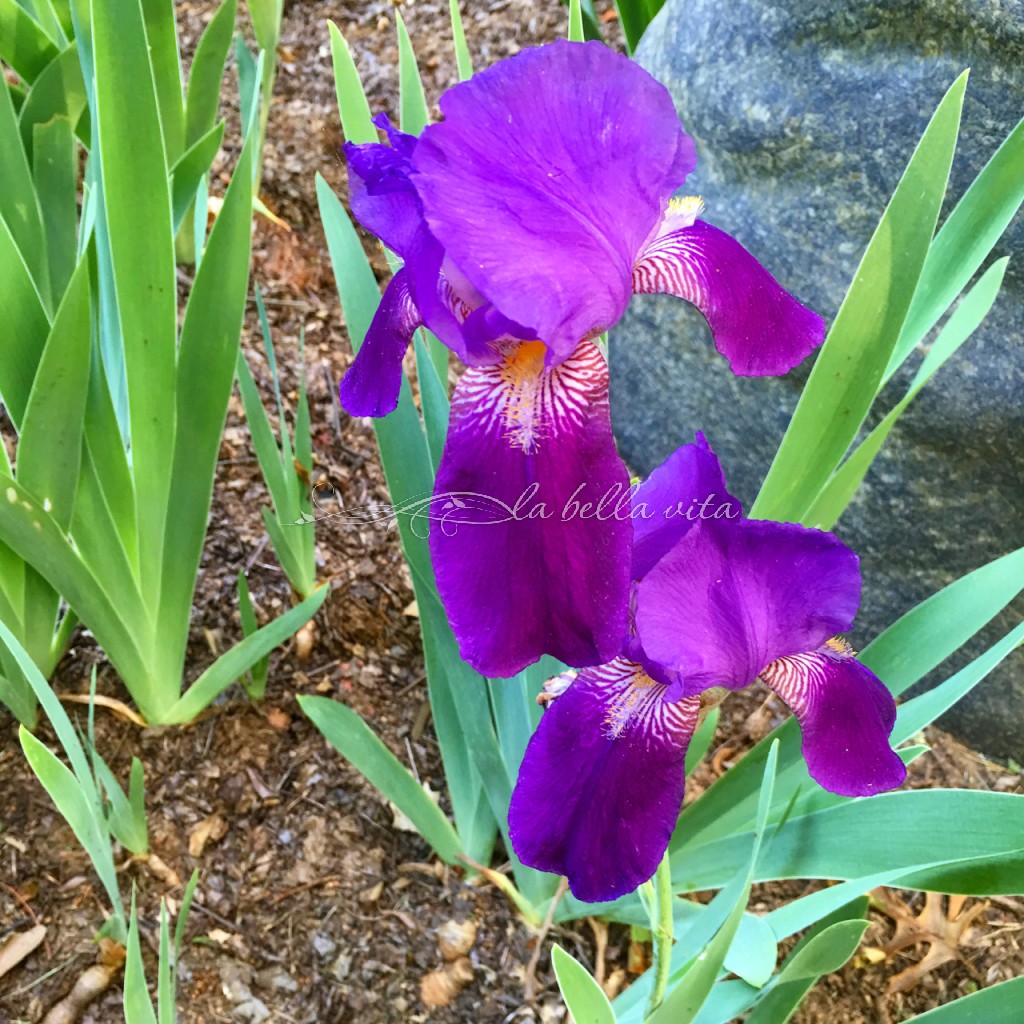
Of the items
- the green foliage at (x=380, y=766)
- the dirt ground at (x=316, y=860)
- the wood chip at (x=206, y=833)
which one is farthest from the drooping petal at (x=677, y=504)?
the wood chip at (x=206, y=833)

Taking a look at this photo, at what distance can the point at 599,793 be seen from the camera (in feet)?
2.15

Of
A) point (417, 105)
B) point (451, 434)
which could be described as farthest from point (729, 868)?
point (417, 105)

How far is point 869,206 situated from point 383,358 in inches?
36.8

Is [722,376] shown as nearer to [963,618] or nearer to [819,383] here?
[819,383]

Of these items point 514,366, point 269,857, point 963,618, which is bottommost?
point 269,857

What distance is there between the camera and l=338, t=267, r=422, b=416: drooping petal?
72 centimetres

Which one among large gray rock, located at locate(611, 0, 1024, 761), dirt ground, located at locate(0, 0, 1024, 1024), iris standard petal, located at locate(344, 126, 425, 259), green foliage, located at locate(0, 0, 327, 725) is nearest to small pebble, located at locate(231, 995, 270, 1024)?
dirt ground, located at locate(0, 0, 1024, 1024)

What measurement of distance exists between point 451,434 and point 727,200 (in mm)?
1074

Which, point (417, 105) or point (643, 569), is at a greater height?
point (417, 105)

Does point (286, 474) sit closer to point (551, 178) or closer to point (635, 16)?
point (551, 178)

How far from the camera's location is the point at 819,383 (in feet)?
3.18

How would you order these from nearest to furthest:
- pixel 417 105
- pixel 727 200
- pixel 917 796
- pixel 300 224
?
1. pixel 917 796
2. pixel 417 105
3. pixel 727 200
4. pixel 300 224

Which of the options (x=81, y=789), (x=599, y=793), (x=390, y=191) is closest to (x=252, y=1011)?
(x=81, y=789)

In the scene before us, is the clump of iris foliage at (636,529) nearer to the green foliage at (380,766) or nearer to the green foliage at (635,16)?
the green foliage at (380,766)
